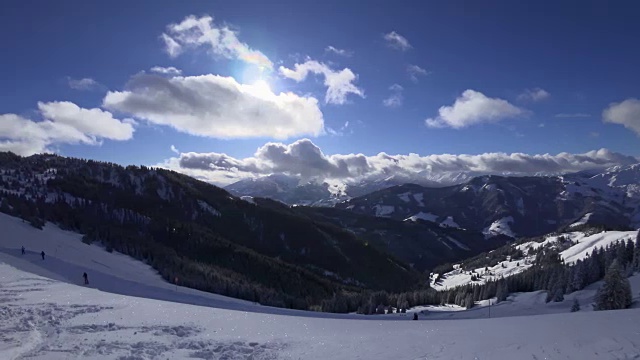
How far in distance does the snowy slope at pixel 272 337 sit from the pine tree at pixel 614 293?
109 feet

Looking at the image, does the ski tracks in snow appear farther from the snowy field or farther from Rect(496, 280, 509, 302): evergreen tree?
Rect(496, 280, 509, 302): evergreen tree

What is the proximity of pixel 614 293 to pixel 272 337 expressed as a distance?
5810cm

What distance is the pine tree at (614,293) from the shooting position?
58281mm

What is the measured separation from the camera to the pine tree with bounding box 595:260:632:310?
58281mm

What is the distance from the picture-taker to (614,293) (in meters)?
58.9

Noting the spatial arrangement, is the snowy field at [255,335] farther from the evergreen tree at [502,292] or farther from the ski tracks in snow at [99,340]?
the evergreen tree at [502,292]

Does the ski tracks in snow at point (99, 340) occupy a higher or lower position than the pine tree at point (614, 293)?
lower

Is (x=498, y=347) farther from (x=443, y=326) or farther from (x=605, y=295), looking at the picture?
(x=605, y=295)

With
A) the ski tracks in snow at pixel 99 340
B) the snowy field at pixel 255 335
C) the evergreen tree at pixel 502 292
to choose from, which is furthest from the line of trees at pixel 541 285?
the ski tracks in snow at pixel 99 340

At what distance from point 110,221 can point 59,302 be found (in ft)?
573

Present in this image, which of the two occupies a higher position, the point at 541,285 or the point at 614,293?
the point at 614,293

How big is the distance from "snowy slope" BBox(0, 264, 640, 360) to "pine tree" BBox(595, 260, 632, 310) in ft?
109

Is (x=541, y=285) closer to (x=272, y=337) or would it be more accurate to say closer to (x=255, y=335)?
(x=272, y=337)

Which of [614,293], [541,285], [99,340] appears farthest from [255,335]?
[541,285]
